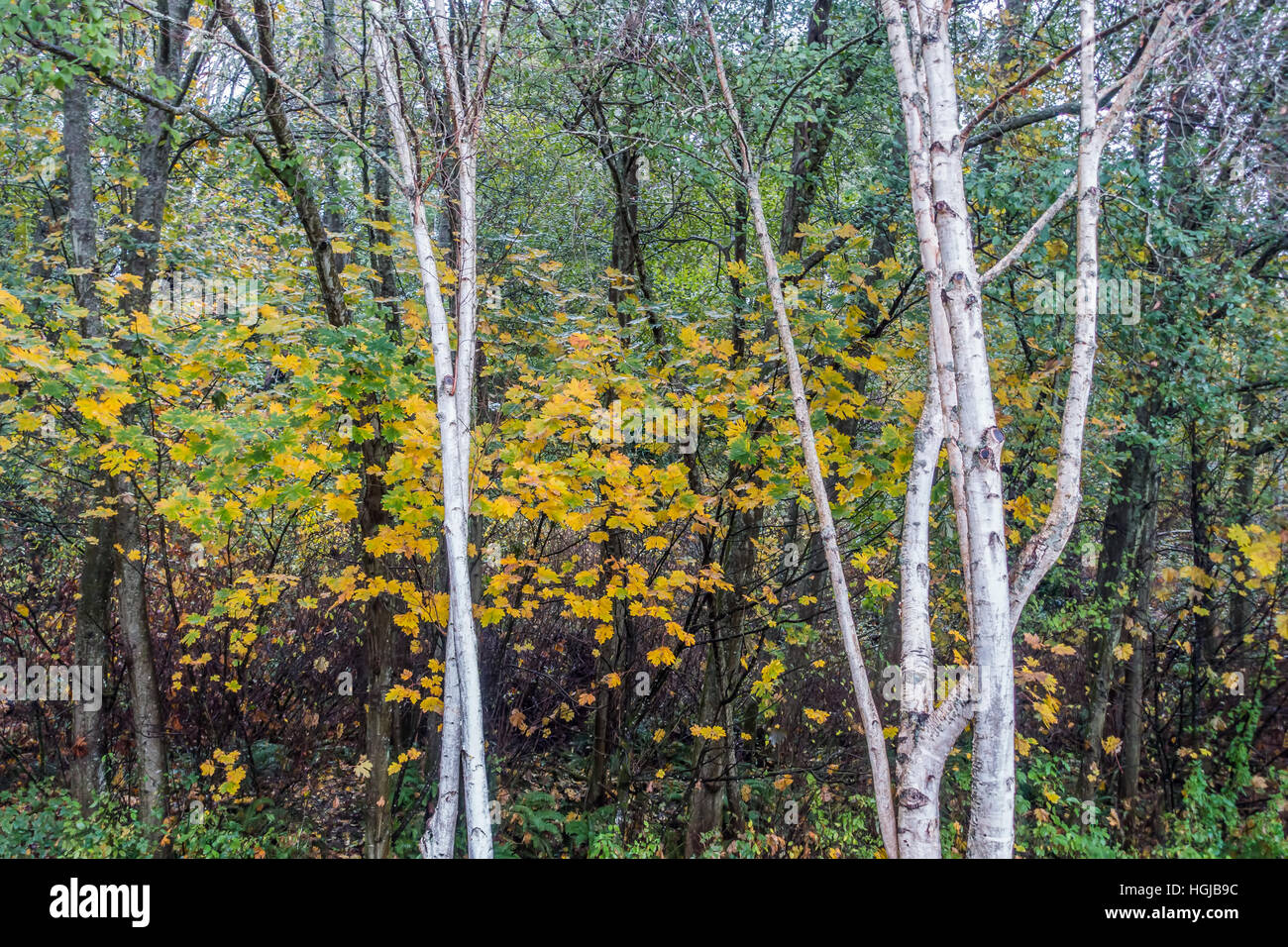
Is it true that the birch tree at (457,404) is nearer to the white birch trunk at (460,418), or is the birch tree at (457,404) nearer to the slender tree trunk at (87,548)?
the white birch trunk at (460,418)

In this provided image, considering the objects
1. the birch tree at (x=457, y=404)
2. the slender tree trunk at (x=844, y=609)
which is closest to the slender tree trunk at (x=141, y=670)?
the birch tree at (x=457, y=404)

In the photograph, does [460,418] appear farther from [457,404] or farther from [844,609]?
[844,609]

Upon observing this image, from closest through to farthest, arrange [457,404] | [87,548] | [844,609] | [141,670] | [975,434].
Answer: [975,434] → [844,609] → [457,404] → [141,670] → [87,548]

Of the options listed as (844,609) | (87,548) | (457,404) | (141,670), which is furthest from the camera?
(87,548)

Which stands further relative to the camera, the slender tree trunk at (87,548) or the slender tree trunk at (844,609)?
the slender tree trunk at (87,548)

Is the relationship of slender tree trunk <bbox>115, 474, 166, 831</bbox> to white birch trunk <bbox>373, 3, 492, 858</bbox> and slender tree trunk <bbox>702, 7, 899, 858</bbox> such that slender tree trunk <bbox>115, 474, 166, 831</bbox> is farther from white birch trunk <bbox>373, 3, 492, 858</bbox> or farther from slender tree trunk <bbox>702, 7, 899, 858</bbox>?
slender tree trunk <bbox>702, 7, 899, 858</bbox>

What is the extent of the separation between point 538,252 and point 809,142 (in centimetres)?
278

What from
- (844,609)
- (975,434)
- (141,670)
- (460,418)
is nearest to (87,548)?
(141,670)

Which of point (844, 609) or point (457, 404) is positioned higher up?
point (457, 404)

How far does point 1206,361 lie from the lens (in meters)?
4.89

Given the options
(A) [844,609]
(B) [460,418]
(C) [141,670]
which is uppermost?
(B) [460,418]

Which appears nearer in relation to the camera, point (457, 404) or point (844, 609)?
point (844, 609)

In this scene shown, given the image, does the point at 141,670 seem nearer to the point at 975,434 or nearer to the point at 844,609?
the point at 844,609
